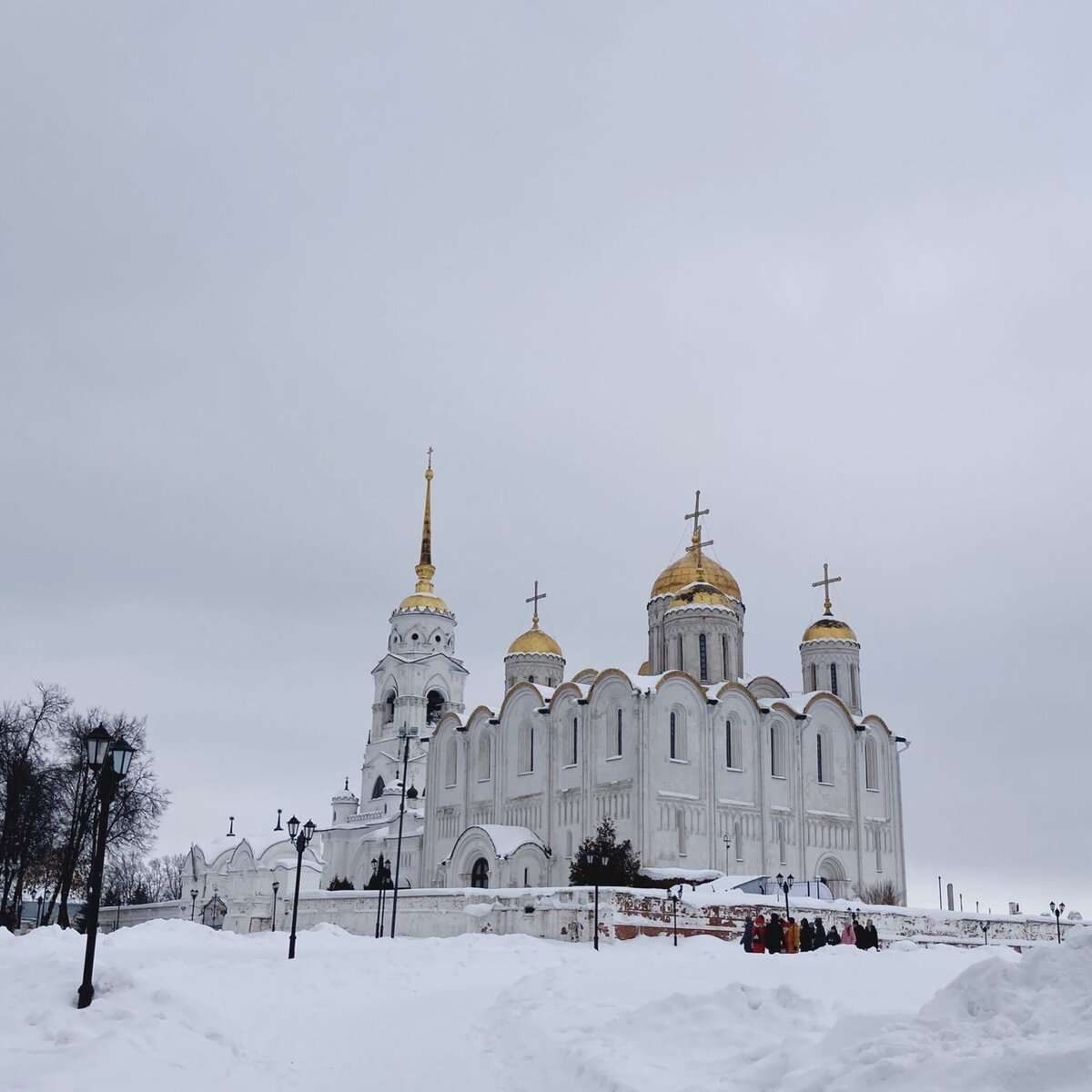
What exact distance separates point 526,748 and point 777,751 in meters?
9.38

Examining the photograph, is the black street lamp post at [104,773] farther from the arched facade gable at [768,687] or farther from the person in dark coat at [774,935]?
the arched facade gable at [768,687]

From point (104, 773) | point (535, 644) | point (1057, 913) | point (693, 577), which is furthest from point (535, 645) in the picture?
Result: point (104, 773)

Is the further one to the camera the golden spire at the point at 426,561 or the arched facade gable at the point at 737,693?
the golden spire at the point at 426,561

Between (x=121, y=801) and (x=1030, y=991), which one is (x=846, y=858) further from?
(x=1030, y=991)

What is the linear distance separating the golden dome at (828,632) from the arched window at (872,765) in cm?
476

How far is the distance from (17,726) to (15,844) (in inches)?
126

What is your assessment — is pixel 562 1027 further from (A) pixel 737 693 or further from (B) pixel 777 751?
(B) pixel 777 751

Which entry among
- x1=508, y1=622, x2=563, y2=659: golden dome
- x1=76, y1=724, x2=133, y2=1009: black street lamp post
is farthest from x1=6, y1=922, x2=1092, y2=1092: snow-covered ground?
x1=508, y1=622, x2=563, y2=659: golden dome

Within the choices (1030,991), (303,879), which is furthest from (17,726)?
(1030,991)

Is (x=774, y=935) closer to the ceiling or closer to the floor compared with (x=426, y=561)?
closer to the floor

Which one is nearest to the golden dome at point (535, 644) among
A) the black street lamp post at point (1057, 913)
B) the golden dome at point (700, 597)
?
the golden dome at point (700, 597)

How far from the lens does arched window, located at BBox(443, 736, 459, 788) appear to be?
163 feet

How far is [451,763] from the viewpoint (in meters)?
50.2

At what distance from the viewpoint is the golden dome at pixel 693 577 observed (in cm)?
5056
